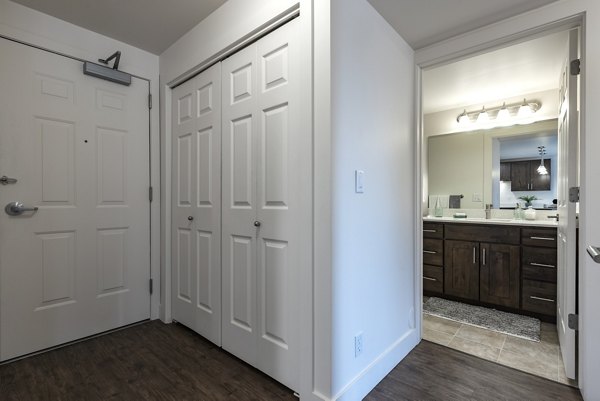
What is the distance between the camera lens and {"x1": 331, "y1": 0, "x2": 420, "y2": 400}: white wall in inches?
54.5

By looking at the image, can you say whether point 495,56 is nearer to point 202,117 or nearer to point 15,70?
point 202,117

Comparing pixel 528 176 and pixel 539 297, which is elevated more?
pixel 528 176

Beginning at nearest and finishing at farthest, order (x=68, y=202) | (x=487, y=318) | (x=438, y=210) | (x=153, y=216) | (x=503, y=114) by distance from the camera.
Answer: (x=68, y=202) < (x=153, y=216) < (x=487, y=318) < (x=503, y=114) < (x=438, y=210)

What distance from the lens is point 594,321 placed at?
1.45m

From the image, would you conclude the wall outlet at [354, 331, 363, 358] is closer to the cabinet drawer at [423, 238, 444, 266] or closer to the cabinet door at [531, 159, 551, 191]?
the cabinet drawer at [423, 238, 444, 266]

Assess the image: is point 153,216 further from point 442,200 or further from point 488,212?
point 488,212

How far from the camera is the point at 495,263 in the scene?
277 cm

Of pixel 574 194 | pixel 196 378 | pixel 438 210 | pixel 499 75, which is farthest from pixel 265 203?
pixel 438 210

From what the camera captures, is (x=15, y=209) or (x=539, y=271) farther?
(x=539, y=271)

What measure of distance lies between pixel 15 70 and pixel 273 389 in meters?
2.47

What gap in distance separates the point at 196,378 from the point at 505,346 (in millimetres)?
2097

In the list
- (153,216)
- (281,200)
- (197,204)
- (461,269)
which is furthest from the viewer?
(461,269)

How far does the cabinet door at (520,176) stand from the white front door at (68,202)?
11.9 feet


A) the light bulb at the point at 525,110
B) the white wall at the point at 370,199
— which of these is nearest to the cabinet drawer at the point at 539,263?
the white wall at the point at 370,199
